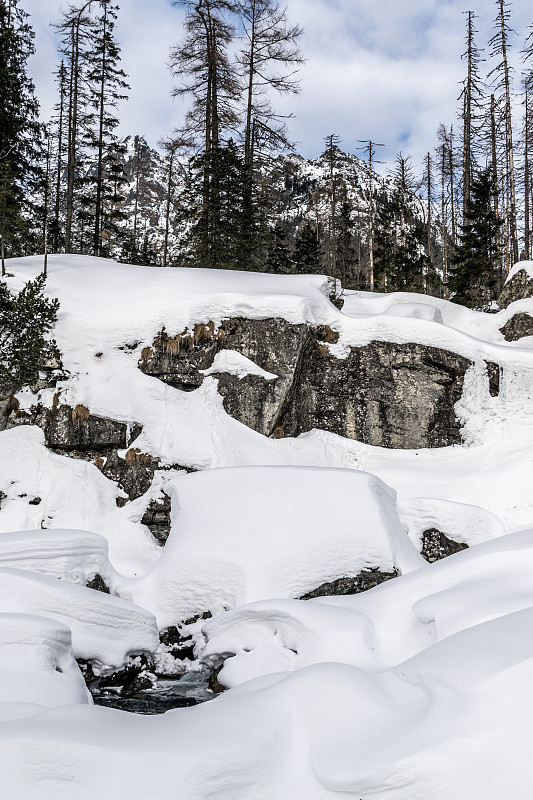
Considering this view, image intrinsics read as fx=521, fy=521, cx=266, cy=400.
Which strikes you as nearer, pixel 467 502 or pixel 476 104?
pixel 467 502

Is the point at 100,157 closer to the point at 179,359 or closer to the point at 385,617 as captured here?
the point at 179,359

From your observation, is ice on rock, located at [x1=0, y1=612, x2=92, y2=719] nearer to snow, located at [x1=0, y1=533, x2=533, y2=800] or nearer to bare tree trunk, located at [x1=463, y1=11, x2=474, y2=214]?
snow, located at [x1=0, y1=533, x2=533, y2=800]

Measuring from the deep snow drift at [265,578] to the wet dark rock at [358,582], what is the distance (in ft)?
0.45

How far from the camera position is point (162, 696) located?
6.14 metres

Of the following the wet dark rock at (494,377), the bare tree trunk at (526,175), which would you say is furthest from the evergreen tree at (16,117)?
the bare tree trunk at (526,175)

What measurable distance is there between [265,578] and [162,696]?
188 cm

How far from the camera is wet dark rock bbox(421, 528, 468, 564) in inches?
396

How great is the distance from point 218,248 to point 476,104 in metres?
17.9

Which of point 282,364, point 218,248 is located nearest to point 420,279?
point 218,248

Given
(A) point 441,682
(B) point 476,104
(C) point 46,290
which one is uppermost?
(B) point 476,104

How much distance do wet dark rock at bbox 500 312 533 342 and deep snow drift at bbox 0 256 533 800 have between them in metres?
0.34

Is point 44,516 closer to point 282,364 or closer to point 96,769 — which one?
point 282,364

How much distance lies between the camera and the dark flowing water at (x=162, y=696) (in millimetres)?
5730

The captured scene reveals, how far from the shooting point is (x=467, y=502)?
1127cm
